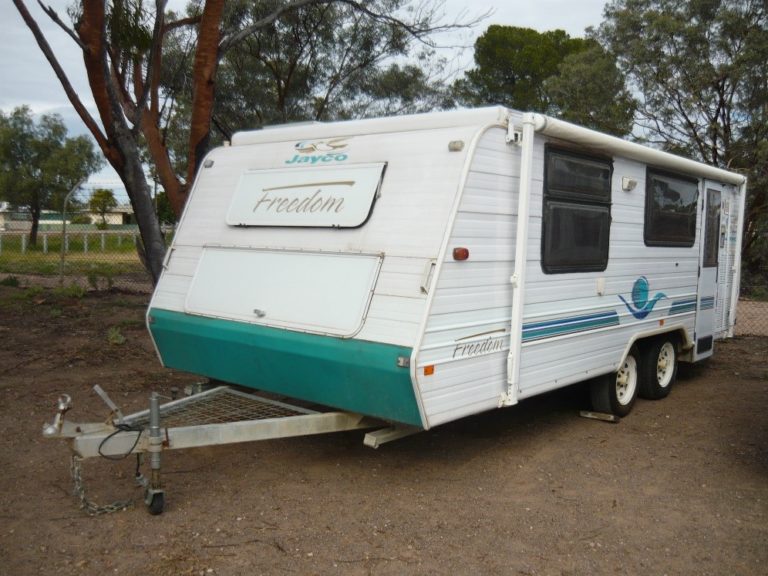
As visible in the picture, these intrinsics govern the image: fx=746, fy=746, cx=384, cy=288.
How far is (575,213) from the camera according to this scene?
17.8 ft

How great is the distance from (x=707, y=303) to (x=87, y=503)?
20.5 feet

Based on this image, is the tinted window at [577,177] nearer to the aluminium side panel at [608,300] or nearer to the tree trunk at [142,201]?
the aluminium side panel at [608,300]

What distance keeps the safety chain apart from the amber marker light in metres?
2.39

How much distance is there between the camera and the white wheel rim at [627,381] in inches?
262

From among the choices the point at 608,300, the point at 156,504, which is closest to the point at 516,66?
the point at 608,300

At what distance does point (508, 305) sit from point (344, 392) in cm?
121

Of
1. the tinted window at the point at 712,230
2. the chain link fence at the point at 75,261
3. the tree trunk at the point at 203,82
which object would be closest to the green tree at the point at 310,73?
the chain link fence at the point at 75,261

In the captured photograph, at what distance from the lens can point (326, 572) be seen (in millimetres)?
3729

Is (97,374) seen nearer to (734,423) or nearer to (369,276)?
(369,276)

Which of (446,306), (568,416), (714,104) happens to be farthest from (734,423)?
(714,104)

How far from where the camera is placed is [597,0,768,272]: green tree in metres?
19.2

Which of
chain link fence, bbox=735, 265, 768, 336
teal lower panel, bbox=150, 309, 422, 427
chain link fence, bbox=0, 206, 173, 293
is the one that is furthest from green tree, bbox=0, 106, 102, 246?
teal lower panel, bbox=150, 309, 422, 427

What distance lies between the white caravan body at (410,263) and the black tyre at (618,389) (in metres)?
0.29

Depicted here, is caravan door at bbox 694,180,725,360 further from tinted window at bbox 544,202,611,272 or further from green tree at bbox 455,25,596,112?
green tree at bbox 455,25,596,112
